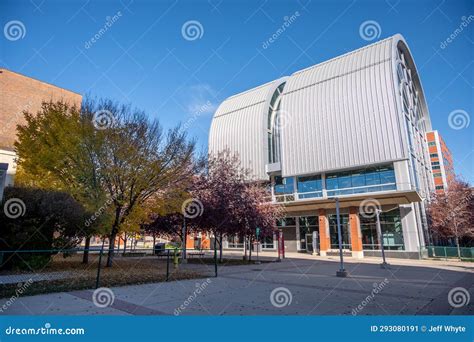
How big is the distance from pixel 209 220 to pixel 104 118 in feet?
30.5

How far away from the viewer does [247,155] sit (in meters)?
42.7

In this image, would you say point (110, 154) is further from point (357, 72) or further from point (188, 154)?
point (357, 72)

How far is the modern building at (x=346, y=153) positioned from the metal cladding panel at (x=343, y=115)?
107 mm

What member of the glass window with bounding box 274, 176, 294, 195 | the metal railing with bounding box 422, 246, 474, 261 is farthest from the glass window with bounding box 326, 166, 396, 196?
the metal railing with bounding box 422, 246, 474, 261

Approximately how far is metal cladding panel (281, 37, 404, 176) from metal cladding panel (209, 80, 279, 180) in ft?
11.9

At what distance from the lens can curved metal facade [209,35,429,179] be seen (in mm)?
31188

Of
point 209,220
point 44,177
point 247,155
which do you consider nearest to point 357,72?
point 247,155

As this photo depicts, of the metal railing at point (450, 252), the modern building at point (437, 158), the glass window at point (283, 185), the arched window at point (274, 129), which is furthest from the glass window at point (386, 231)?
the modern building at point (437, 158)

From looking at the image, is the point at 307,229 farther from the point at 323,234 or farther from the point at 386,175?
the point at 386,175

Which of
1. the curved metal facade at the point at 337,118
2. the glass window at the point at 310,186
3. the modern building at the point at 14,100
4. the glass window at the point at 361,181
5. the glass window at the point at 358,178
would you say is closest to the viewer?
the glass window at the point at 361,181

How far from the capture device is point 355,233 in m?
31.2

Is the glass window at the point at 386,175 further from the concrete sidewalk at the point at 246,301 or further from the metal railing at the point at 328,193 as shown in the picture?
the concrete sidewalk at the point at 246,301

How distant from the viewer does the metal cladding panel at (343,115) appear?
31.2 metres

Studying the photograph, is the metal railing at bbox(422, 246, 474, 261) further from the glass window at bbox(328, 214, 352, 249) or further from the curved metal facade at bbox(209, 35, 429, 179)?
the curved metal facade at bbox(209, 35, 429, 179)
